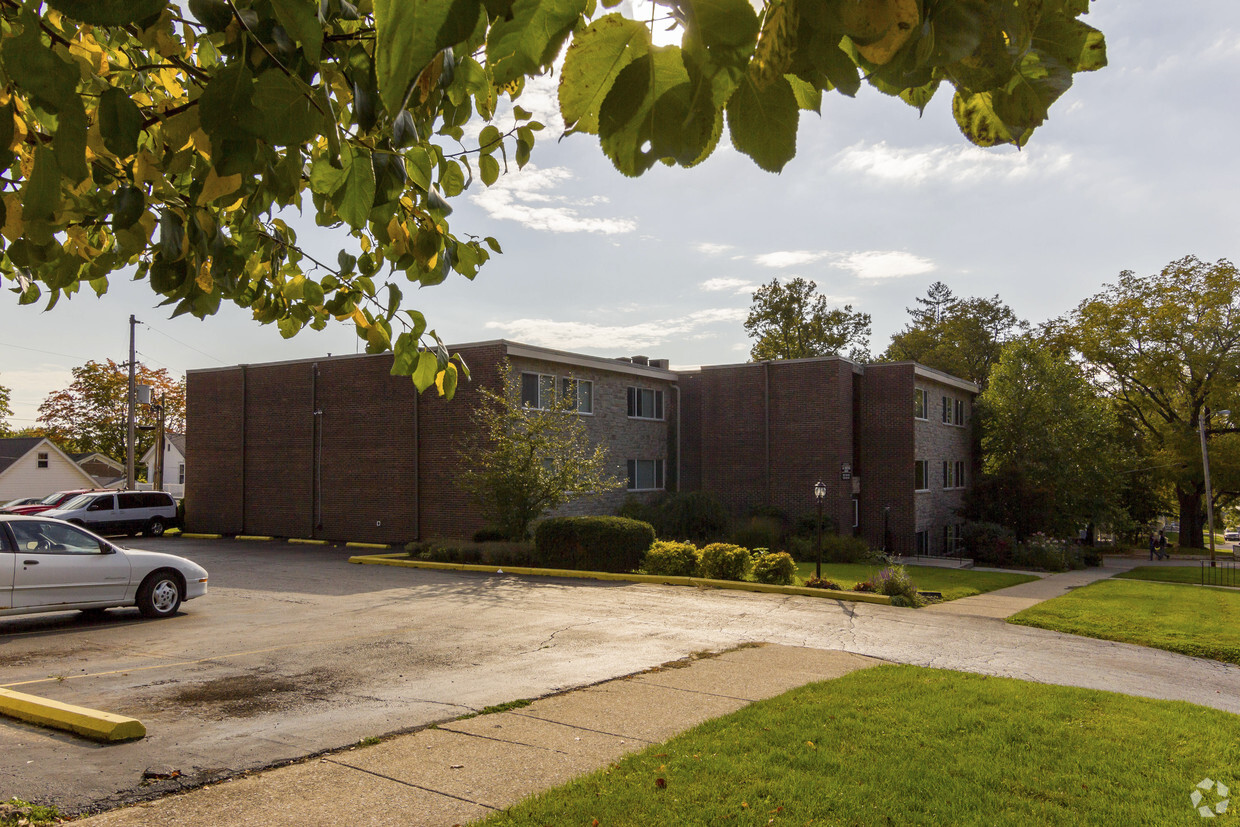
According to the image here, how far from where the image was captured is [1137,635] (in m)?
14.7

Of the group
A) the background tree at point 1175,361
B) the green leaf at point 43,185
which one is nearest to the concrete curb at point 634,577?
the green leaf at point 43,185

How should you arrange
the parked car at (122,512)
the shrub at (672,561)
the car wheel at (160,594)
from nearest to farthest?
the car wheel at (160,594), the shrub at (672,561), the parked car at (122,512)

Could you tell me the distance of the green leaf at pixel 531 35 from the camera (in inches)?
50.2

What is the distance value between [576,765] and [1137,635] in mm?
12514

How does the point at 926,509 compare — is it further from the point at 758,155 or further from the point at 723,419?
the point at 758,155

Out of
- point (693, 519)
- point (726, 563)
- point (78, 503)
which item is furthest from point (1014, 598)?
point (78, 503)

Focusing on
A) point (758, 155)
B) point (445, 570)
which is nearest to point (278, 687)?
point (758, 155)

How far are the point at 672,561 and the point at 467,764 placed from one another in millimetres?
15092

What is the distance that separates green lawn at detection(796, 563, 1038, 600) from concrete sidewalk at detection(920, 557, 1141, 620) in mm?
359

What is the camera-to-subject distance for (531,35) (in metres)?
1.30

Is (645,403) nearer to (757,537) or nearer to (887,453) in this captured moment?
(757,537)

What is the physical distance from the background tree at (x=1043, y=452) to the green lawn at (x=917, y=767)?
1189 inches

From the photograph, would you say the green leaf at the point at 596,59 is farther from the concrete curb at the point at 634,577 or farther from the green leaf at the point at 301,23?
the concrete curb at the point at 634,577

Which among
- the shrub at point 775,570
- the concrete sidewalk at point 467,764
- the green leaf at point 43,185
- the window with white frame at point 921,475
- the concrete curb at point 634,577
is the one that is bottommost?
the concrete curb at point 634,577
